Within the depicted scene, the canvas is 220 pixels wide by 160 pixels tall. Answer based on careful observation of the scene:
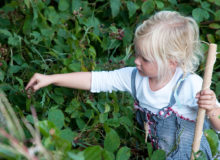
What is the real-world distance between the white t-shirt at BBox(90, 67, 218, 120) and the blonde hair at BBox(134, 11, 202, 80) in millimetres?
65

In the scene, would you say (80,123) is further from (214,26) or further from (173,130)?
(214,26)

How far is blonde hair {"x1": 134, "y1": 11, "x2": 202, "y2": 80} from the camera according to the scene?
52.7 inches

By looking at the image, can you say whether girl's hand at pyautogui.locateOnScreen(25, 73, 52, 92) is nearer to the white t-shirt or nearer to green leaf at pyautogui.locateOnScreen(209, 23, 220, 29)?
the white t-shirt

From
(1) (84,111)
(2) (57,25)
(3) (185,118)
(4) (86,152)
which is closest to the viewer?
(4) (86,152)

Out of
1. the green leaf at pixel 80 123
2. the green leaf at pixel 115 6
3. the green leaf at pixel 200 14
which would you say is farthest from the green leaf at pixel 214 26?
the green leaf at pixel 80 123

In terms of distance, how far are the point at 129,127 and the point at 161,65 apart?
0.47 meters

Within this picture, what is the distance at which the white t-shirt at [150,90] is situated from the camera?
1413 mm

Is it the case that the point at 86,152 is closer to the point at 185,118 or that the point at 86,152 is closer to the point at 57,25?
the point at 185,118

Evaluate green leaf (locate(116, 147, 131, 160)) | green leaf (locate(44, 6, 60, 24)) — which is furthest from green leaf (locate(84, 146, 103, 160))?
green leaf (locate(44, 6, 60, 24))

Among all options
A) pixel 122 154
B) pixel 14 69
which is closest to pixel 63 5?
pixel 14 69

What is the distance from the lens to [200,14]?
2041mm

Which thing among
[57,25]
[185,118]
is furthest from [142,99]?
[57,25]

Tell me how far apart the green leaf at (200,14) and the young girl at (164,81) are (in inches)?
22.9

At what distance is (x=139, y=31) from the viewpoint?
1.40m
